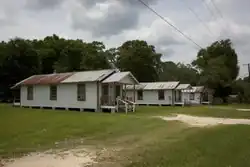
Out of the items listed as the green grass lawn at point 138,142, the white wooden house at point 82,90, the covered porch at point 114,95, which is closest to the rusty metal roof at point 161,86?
the white wooden house at point 82,90

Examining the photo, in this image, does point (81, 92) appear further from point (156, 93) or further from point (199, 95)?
point (199, 95)

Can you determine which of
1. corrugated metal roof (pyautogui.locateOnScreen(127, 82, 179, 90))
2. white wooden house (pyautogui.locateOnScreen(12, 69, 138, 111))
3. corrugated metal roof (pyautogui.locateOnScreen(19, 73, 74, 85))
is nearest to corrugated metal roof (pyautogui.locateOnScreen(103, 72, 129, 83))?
white wooden house (pyautogui.locateOnScreen(12, 69, 138, 111))

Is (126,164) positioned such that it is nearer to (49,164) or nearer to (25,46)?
(49,164)

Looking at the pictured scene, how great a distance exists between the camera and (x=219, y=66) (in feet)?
223

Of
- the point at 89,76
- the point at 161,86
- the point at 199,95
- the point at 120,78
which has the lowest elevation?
the point at 199,95

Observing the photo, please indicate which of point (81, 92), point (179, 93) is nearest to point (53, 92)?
point (81, 92)

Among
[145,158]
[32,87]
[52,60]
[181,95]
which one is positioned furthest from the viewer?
[52,60]

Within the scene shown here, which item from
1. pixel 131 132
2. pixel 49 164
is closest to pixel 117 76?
pixel 131 132

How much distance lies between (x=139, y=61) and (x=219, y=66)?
15791mm

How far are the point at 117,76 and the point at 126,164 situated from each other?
77.5ft

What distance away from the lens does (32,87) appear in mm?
38562

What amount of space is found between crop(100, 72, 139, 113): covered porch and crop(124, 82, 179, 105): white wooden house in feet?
54.5

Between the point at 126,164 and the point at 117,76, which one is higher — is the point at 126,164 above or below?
below

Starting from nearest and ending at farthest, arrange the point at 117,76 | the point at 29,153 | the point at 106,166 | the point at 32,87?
the point at 106,166
the point at 29,153
the point at 117,76
the point at 32,87
